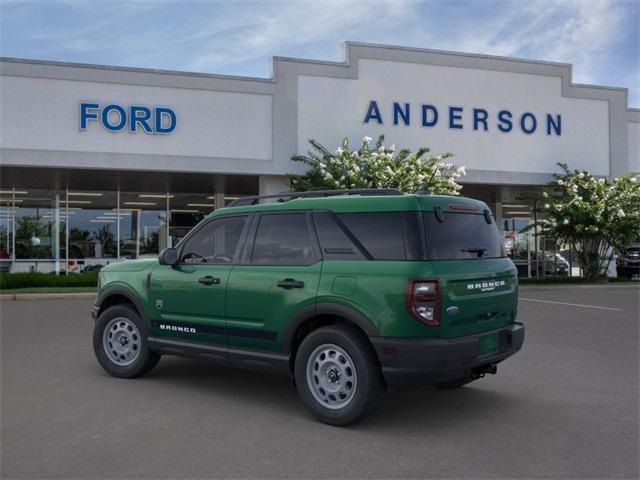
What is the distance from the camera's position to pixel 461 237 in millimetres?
5637

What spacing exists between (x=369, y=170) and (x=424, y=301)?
14.9 metres

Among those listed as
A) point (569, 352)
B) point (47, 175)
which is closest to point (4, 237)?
point (47, 175)

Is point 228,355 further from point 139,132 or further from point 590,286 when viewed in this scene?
point 590,286

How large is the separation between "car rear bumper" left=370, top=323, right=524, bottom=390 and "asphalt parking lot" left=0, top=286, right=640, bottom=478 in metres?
0.46

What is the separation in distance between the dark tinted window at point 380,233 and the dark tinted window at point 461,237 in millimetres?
234

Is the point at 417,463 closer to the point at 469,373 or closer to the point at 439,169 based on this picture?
the point at 469,373

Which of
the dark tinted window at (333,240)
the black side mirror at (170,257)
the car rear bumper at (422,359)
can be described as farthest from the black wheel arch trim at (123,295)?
the car rear bumper at (422,359)

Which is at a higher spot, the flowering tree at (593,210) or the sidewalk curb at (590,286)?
the flowering tree at (593,210)

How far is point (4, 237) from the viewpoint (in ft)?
77.7

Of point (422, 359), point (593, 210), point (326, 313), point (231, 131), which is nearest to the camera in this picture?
point (422, 359)

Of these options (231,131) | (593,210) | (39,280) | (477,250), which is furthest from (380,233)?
(593,210)

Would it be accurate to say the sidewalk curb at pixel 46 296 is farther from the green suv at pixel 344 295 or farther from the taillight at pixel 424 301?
the taillight at pixel 424 301

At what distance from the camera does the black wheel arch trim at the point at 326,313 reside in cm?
523

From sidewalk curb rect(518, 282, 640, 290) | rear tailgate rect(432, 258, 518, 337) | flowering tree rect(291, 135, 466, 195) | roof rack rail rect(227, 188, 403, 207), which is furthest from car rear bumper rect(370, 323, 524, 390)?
sidewalk curb rect(518, 282, 640, 290)
